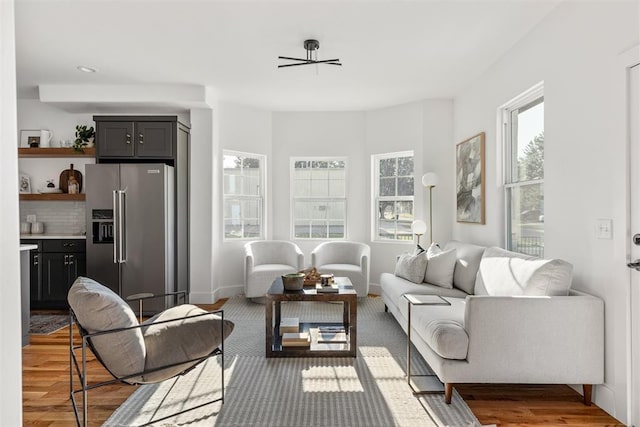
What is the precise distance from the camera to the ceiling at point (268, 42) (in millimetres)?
3037

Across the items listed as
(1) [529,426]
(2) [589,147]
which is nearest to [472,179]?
(2) [589,147]

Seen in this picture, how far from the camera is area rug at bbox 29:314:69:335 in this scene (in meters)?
4.14

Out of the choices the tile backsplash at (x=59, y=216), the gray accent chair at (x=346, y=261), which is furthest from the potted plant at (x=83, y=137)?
the gray accent chair at (x=346, y=261)

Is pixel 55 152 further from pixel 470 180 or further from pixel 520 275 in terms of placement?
pixel 520 275

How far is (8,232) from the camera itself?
0.68 meters

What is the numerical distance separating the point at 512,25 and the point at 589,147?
129 centimetres

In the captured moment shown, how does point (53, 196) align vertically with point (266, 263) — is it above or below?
above

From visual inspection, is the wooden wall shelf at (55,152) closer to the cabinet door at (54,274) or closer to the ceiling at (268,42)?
the ceiling at (268,42)

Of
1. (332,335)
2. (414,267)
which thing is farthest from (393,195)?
(332,335)

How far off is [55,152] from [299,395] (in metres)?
4.55

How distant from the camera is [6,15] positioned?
677 mm

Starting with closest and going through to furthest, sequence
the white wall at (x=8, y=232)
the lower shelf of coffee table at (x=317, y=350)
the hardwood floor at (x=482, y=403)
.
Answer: the white wall at (x=8, y=232), the hardwood floor at (x=482, y=403), the lower shelf of coffee table at (x=317, y=350)

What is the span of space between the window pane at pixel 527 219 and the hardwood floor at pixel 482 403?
117 centimetres

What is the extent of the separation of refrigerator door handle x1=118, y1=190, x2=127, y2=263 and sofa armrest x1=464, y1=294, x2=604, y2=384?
3.88 m
